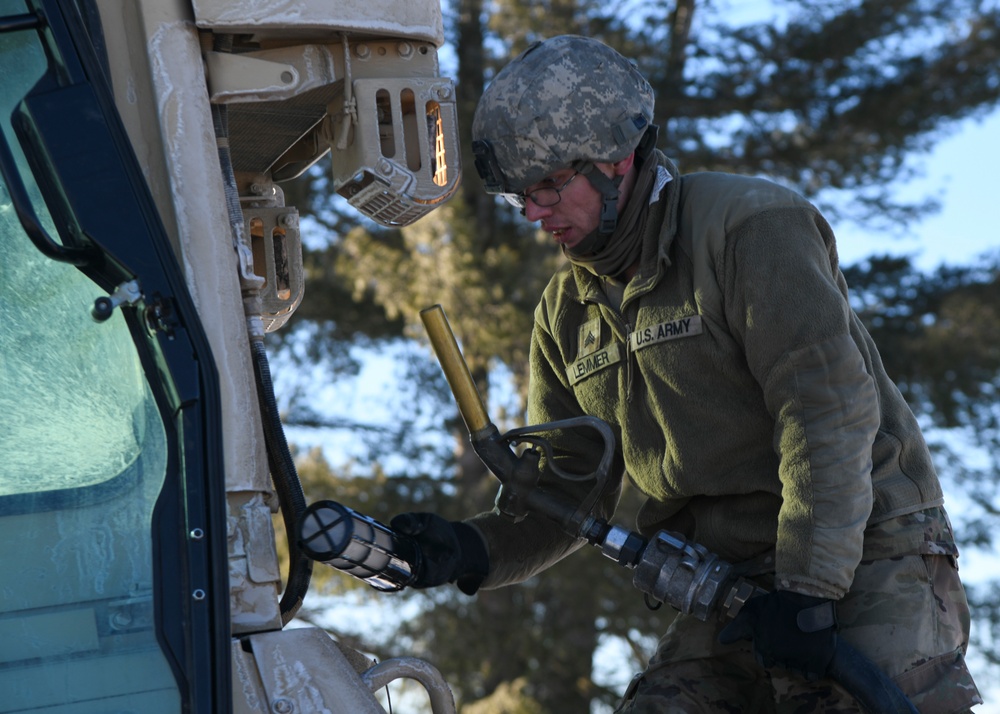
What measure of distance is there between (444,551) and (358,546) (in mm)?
447

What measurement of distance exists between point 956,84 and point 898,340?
2235mm

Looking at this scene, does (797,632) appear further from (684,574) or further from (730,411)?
(730,411)

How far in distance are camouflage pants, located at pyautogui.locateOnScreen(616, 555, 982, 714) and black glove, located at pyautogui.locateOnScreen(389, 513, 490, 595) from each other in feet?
1.45

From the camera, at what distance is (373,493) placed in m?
10.7

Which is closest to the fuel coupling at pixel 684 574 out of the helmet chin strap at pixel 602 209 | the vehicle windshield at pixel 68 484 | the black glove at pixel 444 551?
the black glove at pixel 444 551

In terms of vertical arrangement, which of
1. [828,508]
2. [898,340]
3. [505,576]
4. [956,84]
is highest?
[828,508]

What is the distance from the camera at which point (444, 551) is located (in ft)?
10.4

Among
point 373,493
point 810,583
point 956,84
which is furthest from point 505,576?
point 956,84

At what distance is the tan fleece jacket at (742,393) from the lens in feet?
9.19

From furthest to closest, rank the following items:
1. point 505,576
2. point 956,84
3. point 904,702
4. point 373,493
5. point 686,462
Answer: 1. point 956,84
2. point 373,493
3. point 505,576
4. point 686,462
5. point 904,702

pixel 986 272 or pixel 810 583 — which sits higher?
pixel 810 583

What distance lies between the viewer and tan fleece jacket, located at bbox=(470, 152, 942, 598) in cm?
280

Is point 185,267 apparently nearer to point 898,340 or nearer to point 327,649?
point 327,649

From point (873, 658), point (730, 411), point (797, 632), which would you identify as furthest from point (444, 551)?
point (873, 658)
